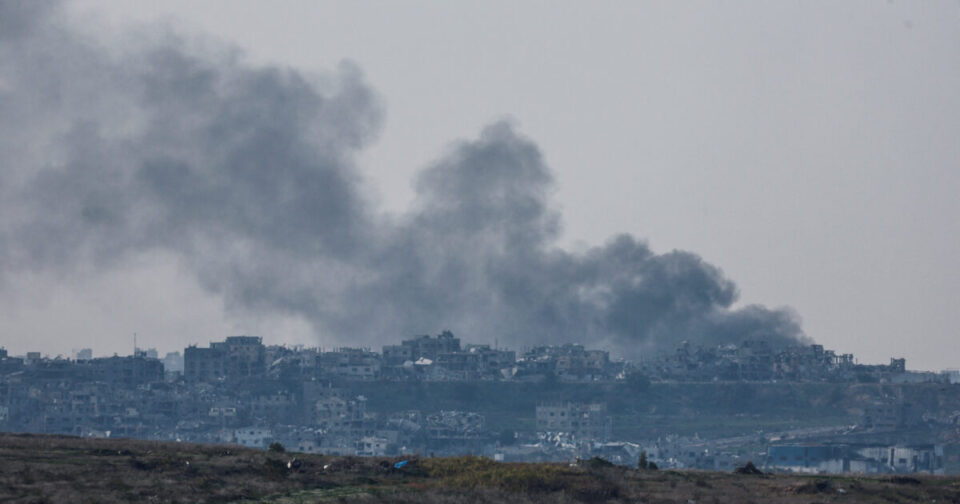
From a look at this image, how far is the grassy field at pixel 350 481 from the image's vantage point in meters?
44.6

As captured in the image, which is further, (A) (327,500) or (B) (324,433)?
(B) (324,433)

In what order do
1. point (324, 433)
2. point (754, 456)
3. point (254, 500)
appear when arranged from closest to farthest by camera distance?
point (254, 500), point (754, 456), point (324, 433)

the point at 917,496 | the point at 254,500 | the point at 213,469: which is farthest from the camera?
the point at 917,496

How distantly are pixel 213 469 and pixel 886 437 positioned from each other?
155 m

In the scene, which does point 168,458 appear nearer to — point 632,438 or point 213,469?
point 213,469

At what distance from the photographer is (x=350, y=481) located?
49.6 meters

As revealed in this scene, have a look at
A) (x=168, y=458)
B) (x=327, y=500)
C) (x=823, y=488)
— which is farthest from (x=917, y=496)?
(x=168, y=458)

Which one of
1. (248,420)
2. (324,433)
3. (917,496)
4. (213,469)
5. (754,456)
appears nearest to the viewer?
(213,469)

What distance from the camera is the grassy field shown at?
44594mm

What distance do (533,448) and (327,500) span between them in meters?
132

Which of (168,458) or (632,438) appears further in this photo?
(632,438)

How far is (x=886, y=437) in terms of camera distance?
19050cm

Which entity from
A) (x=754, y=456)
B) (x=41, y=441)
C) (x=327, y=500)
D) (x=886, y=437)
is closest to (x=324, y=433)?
(x=754, y=456)

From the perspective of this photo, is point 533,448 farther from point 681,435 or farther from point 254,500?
point 254,500
